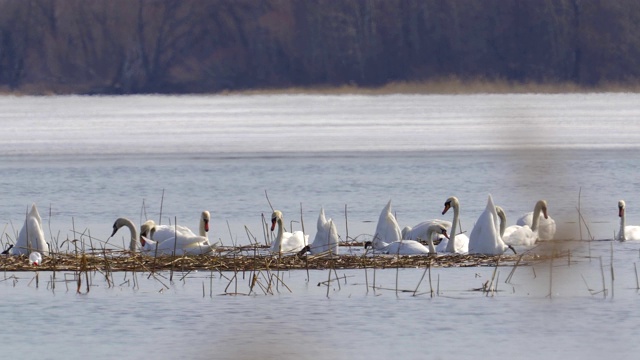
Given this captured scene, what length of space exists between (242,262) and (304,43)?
61833mm

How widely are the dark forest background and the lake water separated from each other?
83.8ft

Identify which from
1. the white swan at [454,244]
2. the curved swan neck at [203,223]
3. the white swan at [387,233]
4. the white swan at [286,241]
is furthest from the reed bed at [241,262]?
the curved swan neck at [203,223]

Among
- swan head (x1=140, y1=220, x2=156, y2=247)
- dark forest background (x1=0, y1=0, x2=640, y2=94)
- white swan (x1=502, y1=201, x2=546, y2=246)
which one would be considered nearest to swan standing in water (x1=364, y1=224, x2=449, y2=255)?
white swan (x1=502, y1=201, x2=546, y2=246)

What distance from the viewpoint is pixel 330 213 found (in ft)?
49.7

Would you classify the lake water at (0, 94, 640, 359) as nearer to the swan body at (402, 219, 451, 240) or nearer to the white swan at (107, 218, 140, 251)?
the white swan at (107, 218, 140, 251)

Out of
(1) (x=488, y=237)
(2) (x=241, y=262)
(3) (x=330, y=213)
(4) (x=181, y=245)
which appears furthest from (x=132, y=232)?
(3) (x=330, y=213)

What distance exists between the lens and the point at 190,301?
8852 millimetres

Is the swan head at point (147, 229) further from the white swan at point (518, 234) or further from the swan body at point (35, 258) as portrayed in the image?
the white swan at point (518, 234)

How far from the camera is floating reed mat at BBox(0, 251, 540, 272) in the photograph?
10336 mm

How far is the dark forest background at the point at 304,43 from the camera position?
65.2 meters

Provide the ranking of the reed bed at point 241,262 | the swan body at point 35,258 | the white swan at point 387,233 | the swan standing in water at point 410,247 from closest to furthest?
1. the reed bed at point 241,262
2. the swan body at point 35,258
3. the swan standing in water at point 410,247
4. the white swan at point 387,233

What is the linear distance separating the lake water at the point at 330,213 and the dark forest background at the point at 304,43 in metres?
25.6

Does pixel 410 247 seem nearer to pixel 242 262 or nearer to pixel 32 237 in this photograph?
pixel 242 262

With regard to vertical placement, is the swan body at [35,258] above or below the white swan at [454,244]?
below
